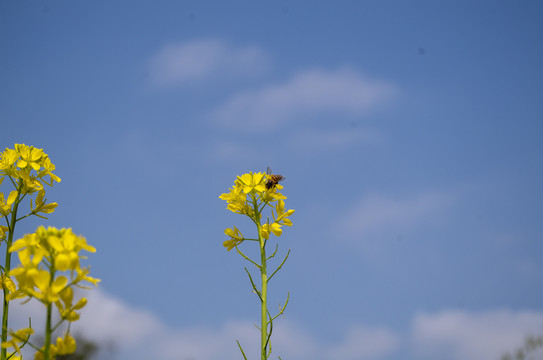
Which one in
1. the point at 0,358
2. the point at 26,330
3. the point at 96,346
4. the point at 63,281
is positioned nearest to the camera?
the point at 63,281

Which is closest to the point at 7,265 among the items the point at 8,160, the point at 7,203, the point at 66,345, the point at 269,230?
the point at 7,203

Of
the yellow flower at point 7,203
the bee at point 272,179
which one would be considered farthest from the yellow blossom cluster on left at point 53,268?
the bee at point 272,179

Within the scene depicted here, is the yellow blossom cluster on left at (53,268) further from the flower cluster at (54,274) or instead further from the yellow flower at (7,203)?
the yellow flower at (7,203)

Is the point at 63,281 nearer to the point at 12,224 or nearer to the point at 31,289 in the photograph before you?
the point at 31,289

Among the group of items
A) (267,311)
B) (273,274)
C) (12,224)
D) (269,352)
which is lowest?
Answer: (269,352)

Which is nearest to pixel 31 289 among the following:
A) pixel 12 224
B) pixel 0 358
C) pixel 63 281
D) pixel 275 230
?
pixel 63 281

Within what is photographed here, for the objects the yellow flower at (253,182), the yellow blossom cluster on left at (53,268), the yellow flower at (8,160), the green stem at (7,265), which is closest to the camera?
the yellow blossom cluster on left at (53,268)

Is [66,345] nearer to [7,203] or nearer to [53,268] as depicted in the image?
[53,268]

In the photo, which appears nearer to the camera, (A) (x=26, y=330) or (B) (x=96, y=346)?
(A) (x=26, y=330)

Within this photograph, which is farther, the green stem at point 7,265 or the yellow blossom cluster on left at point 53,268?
the green stem at point 7,265

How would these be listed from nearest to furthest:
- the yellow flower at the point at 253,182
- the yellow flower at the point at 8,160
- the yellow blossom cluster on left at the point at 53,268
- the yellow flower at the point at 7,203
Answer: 1. the yellow blossom cluster on left at the point at 53,268
2. the yellow flower at the point at 7,203
3. the yellow flower at the point at 8,160
4. the yellow flower at the point at 253,182

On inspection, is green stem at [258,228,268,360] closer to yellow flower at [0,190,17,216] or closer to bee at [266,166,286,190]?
bee at [266,166,286,190]
